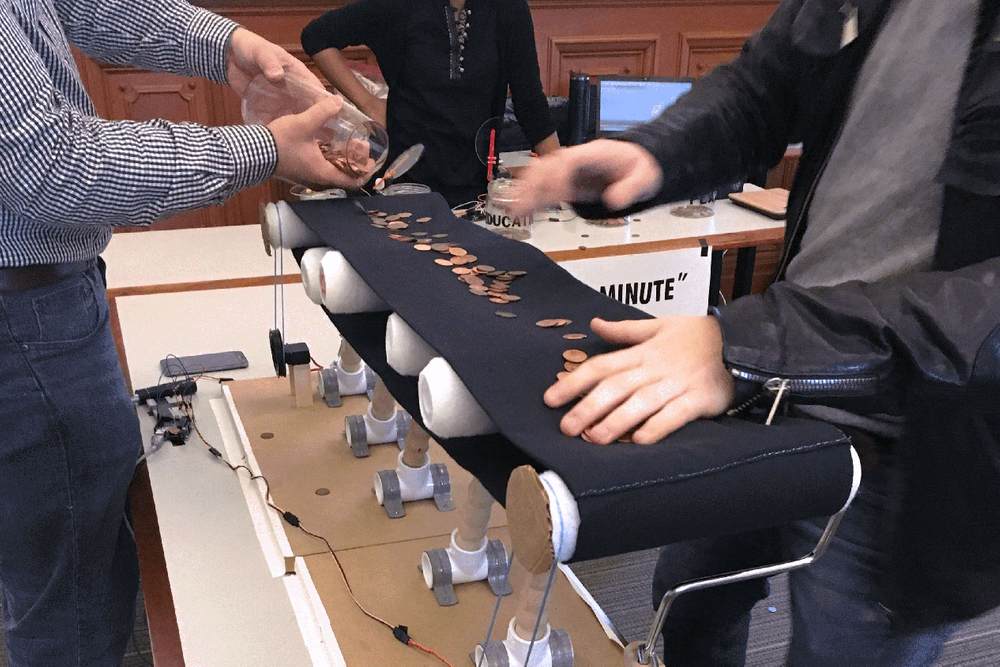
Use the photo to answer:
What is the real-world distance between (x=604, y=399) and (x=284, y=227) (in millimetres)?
618

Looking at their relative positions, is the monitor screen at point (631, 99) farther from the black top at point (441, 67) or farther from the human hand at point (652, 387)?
the human hand at point (652, 387)

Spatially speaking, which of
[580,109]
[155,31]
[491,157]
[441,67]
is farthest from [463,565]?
[580,109]

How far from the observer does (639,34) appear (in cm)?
371

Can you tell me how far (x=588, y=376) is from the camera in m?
0.67

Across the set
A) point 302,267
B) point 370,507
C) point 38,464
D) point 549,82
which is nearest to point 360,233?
point 302,267

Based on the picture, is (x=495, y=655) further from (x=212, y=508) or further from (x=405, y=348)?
(x=212, y=508)

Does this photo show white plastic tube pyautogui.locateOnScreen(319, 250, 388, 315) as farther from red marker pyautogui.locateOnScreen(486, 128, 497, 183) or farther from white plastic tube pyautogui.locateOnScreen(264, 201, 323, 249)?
red marker pyautogui.locateOnScreen(486, 128, 497, 183)

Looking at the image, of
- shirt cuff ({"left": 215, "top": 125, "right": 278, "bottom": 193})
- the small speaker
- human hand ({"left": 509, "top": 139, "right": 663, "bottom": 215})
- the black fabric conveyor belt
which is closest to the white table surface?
the black fabric conveyor belt

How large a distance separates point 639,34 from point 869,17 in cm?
304

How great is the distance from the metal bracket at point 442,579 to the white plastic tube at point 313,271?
12.3 inches

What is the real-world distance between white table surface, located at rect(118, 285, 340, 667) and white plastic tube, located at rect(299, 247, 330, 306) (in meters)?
0.31

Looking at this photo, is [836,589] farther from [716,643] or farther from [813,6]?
[813,6]

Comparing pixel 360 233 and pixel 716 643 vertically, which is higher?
pixel 360 233

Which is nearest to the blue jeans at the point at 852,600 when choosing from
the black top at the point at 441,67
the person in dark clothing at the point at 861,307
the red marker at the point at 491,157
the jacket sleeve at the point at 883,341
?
the person in dark clothing at the point at 861,307
